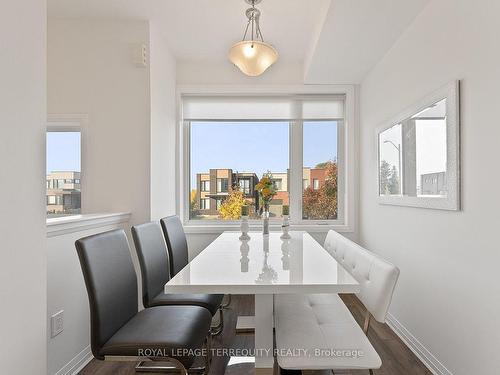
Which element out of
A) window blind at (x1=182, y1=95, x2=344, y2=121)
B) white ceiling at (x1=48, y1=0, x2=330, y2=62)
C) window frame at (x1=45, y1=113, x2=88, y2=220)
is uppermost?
white ceiling at (x1=48, y1=0, x2=330, y2=62)

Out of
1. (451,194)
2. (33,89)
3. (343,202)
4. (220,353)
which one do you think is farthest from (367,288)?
(343,202)

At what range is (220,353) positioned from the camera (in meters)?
2.15

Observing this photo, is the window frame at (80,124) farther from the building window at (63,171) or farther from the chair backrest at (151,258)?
the chair backrest at (151,258)

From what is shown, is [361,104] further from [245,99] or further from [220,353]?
[220,353]

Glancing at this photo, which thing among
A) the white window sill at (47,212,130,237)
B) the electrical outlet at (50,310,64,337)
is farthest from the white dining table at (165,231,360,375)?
the electrical outlet at (50,310,64,337)

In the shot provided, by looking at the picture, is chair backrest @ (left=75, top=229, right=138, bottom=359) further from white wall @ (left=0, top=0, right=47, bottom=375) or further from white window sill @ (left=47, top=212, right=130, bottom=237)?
white window sill @ (left=47, top=212, right=130, bottom=237)

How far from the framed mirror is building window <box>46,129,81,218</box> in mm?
2724

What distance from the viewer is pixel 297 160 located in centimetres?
362

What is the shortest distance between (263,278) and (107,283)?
737 mm

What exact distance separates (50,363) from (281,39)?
3.13m

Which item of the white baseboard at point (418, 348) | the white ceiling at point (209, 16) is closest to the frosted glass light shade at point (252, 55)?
the white ceiling at point (209, 16)

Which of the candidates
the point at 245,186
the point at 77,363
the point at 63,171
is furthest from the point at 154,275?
the point at 245,186

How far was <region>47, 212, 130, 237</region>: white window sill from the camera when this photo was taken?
1.77m

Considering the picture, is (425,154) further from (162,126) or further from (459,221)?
(162,126)
